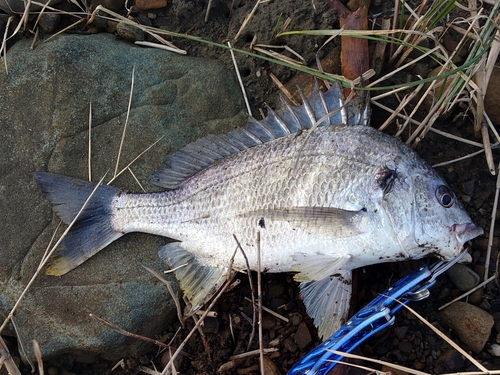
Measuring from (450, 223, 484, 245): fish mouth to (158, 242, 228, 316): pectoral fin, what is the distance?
53.4 inches

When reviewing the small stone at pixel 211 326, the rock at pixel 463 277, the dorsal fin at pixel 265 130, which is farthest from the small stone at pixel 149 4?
the rock at pixel 463 277

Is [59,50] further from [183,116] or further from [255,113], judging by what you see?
[255,113]

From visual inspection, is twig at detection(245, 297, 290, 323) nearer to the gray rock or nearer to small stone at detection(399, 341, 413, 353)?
the gray rock

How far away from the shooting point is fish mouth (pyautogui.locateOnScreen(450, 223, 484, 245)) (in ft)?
8.52

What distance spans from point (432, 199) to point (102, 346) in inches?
86.2

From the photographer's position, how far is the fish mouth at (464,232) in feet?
8.52

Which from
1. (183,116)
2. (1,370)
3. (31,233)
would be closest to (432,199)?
(183,116)

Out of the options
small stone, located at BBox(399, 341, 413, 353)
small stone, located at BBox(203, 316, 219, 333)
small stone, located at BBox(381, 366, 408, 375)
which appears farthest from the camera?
small stone, located at BBox(203, 316, 219, 333)

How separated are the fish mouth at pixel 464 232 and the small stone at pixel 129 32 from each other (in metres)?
2.58

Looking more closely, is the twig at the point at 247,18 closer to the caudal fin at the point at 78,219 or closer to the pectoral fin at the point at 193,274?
the caudal fin at the point at 78,219

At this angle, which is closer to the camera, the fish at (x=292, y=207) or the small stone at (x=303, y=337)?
the fish at (x=292, y=207)

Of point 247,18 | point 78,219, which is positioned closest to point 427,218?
point 247,18

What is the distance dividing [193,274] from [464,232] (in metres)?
1.63

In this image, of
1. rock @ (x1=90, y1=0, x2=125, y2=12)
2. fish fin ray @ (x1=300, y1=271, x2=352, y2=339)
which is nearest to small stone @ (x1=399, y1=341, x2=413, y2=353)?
fish fin ray @ (x1=300, y1=271, x2=352, y2=339)
